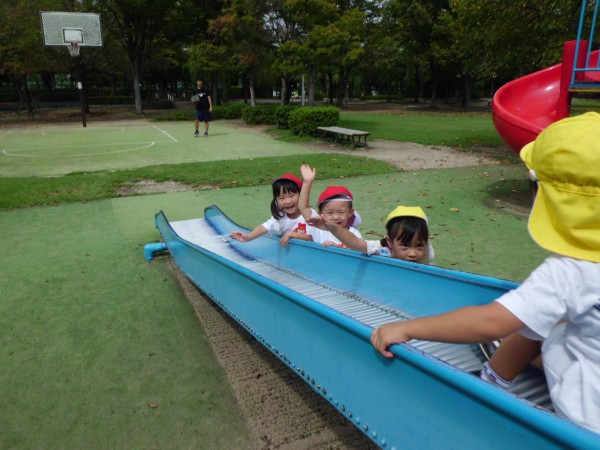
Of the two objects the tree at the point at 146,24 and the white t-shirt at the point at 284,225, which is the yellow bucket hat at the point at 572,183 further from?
the tree at the point at 146,24

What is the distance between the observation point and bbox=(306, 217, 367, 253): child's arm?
2635 millimetres

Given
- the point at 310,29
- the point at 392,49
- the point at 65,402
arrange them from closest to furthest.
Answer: the point at 65,402 → the point at 310,29 → the point at 392,49

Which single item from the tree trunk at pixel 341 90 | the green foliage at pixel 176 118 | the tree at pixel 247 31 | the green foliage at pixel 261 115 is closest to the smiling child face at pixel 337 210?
the green foliage at pixel 261 115

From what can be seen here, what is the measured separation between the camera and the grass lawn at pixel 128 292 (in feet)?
7.04

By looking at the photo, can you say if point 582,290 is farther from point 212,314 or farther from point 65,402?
point 212,314

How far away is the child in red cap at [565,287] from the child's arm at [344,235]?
147 cm

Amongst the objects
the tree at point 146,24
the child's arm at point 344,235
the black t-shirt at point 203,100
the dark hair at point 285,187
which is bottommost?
the child's arm at point 344,235

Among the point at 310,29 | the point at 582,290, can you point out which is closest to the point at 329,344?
the point at 582,290

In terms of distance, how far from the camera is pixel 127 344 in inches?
112

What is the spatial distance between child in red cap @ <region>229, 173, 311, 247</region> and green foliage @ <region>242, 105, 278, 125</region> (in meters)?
15.6

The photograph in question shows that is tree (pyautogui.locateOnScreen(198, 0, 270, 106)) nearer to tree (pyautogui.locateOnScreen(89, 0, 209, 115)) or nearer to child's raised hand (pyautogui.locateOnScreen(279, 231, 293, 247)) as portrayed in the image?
tree (pyautogui.locateOnScreen(89, 0, 209, 115))

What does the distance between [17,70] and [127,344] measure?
24.7 m

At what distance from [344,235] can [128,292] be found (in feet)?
6.55

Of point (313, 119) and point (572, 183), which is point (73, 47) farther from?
point (572, 183)
